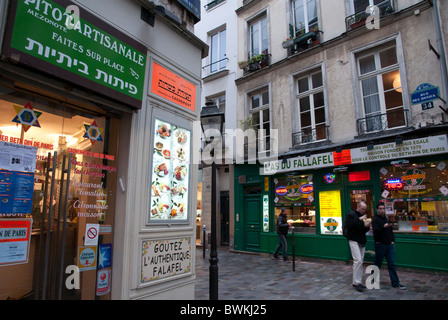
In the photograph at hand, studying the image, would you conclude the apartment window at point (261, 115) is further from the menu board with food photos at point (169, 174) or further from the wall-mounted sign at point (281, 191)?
the menu board with food photos at point (169, 174)

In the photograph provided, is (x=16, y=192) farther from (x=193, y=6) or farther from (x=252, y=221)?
(x=252, y=221)

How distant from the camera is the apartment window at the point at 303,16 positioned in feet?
35.0

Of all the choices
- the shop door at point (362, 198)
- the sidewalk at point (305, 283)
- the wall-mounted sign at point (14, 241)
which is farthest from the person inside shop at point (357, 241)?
the wall-mounted sign at point (14, 241)

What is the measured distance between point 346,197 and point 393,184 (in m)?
1.40

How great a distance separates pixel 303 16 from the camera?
11000mm

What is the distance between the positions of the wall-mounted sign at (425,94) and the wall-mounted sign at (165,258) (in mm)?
6851

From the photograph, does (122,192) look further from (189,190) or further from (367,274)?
(367,274)

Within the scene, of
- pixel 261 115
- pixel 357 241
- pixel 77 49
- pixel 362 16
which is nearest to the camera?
pixel 77 49

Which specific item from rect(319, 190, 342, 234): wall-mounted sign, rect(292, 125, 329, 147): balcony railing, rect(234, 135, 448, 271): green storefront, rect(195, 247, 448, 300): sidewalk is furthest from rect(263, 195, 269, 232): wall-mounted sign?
rect(292, 125, 329, 147): balcony railing

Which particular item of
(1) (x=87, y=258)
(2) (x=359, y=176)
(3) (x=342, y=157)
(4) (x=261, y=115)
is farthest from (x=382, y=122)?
(1) (x=87, y=258)

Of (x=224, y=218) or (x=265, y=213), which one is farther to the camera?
(x=224, y=218)

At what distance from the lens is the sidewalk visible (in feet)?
18.4

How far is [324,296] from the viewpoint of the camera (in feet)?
18.4

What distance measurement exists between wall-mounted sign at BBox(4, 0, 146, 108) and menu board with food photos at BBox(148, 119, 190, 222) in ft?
2.26
